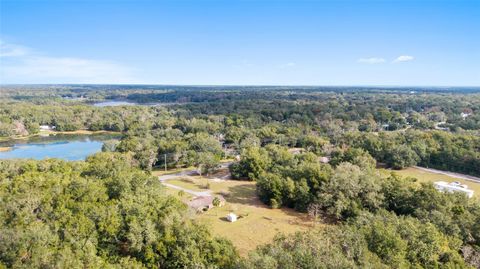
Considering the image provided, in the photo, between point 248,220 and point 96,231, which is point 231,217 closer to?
point 248,220

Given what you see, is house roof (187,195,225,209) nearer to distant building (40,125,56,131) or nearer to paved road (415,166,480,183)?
paved road (415,166,480,183)

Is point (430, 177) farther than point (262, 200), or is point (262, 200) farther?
point (430, 177)

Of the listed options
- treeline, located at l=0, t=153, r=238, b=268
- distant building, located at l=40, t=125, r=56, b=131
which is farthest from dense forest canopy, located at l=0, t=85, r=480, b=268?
distant building, located at l=40, t=125, r=56, b=131

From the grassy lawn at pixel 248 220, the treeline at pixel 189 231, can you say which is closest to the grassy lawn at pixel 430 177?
the treeline at pixel 189 231

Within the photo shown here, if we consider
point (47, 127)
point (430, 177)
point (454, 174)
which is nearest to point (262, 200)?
point (430, 177)

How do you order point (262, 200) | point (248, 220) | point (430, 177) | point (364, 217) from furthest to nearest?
1. point (430, 177)
2. point (262, 200)
3. point (248, 220)
4. point (364, 217)

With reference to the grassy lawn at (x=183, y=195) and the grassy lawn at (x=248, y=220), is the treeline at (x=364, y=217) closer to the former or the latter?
the grassy lawn at (x=248, y=220)

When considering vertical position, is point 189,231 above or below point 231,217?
above
